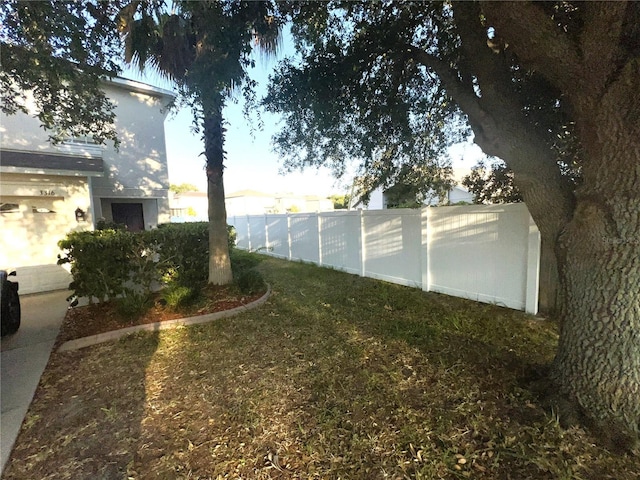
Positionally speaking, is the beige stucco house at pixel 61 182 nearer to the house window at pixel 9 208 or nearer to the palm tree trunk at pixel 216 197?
the house window at pixel 9 208

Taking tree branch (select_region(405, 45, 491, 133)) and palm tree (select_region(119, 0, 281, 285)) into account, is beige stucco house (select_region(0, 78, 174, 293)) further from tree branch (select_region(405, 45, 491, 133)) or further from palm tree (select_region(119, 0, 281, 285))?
tree branch (select_region(405, 45, 491, 133))

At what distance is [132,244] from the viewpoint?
5242mm

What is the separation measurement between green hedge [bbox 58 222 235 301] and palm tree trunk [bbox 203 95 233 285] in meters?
0.50

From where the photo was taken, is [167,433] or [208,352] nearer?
[167,433]

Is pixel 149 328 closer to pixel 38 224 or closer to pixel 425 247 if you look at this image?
pixel 425 247

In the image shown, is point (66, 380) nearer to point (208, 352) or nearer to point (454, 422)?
point (208, 352)

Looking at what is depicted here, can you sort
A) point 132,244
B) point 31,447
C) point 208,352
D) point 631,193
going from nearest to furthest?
point 631,193
point 31,447
point 208,352
point 132,244

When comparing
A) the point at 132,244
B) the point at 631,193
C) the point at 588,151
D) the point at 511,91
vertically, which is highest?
the point at 511,91

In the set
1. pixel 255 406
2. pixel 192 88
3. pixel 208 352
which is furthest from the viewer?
pixel 192 88

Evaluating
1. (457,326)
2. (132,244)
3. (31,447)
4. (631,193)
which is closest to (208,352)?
→ (31,447)

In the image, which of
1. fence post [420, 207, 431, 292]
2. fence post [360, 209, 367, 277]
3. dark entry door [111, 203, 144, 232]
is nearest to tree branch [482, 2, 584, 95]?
fence post [420, 207, 431, 292]

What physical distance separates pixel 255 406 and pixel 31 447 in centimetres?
176

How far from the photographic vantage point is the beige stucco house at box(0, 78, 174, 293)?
7184 millimetres

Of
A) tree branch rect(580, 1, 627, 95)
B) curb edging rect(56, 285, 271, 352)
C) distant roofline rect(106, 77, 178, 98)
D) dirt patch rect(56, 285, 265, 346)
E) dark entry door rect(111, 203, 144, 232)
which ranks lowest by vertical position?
curb edging rect(56, 285, 271, 352)
